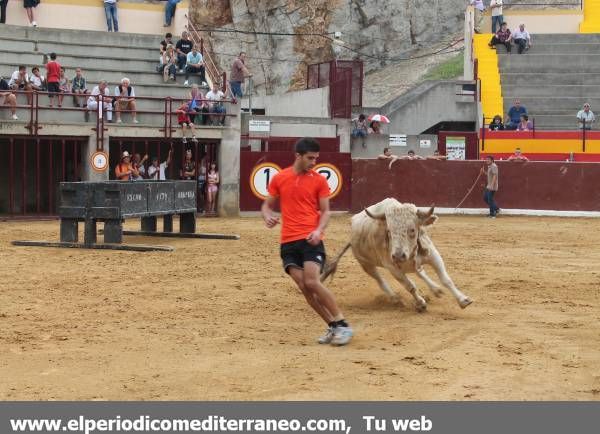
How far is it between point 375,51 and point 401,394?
40.5m

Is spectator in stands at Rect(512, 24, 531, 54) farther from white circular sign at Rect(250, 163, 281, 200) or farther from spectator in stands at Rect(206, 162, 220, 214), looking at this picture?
spectator in stands at Rect(206, 162, 220, 214)

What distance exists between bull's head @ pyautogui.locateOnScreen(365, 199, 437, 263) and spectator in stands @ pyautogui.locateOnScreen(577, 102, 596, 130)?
2199cm

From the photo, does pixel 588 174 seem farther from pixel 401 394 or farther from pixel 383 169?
pixel 401 394

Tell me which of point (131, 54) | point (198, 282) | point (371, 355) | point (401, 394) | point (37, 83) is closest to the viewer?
point (401, 394)

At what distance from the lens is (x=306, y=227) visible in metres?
8.95

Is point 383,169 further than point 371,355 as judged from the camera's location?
Yes

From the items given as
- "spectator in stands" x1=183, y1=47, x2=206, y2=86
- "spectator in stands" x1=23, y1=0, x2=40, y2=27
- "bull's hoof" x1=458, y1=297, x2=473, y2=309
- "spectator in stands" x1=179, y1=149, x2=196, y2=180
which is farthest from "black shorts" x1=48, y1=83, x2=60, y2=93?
"bull's hoof" x1=458, y1=297, x2=473, y2=309

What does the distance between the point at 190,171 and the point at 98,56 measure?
21.2ft

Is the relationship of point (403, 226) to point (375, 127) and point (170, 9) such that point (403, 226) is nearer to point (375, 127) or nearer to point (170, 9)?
point (375, 127)

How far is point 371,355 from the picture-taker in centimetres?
861

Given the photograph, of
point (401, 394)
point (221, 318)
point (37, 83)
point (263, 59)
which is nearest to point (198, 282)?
point (221, 318)

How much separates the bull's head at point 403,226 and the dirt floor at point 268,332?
65cm

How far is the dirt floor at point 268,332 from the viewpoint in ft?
24.6

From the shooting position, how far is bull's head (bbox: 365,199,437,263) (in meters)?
10.4
